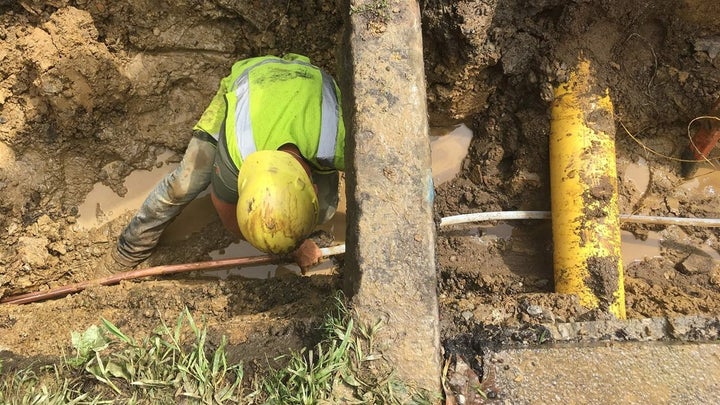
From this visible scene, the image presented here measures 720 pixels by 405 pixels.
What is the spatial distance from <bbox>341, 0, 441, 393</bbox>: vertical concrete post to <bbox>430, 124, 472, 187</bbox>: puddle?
1265 millimetres

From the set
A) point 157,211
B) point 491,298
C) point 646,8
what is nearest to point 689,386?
point 491,298

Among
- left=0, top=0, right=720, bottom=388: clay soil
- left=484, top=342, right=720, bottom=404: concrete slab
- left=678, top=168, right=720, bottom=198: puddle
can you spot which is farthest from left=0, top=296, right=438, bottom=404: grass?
left=678, top=168, right=720, bottom=198: puddle

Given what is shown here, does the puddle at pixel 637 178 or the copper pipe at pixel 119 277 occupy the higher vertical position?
the puddle at pixel 637 178

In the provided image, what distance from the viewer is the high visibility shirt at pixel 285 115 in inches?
96.3

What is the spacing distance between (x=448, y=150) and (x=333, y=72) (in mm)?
911

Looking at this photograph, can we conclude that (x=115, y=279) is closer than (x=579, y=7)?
No

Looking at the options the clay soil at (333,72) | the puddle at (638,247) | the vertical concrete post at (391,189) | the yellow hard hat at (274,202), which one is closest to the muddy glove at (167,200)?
the clay soil at (333,72)

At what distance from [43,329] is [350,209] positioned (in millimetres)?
1671

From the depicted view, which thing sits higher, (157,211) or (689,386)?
(157,211)

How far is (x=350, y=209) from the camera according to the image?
1.94 metres

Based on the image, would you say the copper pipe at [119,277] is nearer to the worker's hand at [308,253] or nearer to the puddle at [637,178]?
the worker's hand at [308,253]

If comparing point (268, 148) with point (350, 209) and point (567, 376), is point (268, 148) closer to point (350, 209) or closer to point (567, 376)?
point (350, 209)

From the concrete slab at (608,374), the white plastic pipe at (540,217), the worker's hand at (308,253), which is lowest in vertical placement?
the concrete slab at (608,374)

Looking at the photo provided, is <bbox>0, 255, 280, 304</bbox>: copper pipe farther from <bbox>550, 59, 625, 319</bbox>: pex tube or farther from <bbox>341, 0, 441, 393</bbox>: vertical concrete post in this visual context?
<bbox>550, 59, 625, 319</bbox>: pex tube
